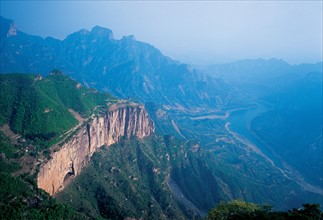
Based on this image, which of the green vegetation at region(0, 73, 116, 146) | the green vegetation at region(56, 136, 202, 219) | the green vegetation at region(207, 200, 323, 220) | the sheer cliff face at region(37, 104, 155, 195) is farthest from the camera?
the green vegetation at region(0, 73, 116, 146)

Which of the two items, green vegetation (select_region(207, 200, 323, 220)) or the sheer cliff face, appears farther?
the sheer cliff face

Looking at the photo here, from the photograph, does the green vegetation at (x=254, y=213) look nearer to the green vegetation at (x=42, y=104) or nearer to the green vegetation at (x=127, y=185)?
the green vegetation at (x=127, y=185)

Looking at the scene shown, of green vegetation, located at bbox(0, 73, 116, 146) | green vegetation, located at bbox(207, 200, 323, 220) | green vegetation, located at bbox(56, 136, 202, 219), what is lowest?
green vegetation, located at bbox(56, 136, 202, 219)

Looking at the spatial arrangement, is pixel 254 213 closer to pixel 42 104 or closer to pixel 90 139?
pixel 90 139

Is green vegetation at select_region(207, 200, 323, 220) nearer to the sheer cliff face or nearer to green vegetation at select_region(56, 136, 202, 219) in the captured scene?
green vegetation at select_region(56, 136, 202, 219)

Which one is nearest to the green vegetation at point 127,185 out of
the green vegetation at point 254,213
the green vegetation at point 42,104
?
the green vegetation at point 42,104

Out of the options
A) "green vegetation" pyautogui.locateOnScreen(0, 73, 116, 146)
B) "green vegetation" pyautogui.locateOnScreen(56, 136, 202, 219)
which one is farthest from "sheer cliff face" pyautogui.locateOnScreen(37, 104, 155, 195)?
"green vegetation" pyautogui.locateOnScreen(0, 73, 116, 146)

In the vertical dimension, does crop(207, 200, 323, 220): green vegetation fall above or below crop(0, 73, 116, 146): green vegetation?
below

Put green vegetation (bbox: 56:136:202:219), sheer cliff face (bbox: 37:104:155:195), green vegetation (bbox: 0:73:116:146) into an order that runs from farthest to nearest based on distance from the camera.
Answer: green vegetation (bbox: 0:73:116:146) < green vegetation (bbox: 56:136:202:219) < sheer cliff face (bbox: 37:104:155:195)
